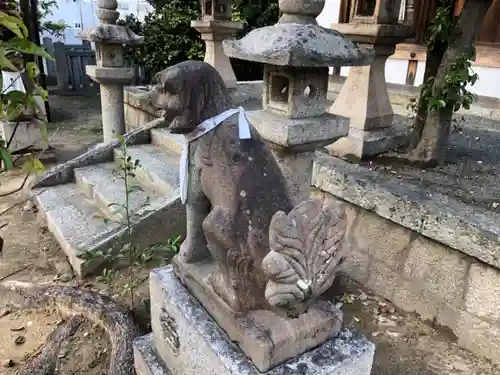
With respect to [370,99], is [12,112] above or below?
above

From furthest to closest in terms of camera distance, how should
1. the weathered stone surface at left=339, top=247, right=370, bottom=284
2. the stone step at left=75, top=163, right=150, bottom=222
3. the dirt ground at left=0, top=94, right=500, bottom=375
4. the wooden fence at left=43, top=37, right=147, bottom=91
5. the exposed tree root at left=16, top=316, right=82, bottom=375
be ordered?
the wooden fence at left=43, top=37, right=147, bottom=91 → the stone step at left=75, top=163, right=150, bottom=222 → the weathered stone surface at left=339, top=247, right=370, bottom=284 → the dirt ground at left=0, top=94, right=500, bottom=375 → the exposed tree root at left=16, top=316, right=82, bottom=375

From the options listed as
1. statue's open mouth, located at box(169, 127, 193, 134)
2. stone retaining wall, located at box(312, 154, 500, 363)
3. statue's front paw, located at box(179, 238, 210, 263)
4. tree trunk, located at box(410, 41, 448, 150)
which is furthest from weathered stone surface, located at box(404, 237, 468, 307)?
statue's open mouth, located at box(169, 127, 193, 134)

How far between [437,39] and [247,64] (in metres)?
7.26

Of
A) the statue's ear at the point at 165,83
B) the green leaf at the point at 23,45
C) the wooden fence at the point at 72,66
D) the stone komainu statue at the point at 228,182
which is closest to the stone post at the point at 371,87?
the stone komainu statue at the point at 228,182

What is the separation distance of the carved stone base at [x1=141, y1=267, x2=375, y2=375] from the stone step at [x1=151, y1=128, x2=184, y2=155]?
8.99 feet

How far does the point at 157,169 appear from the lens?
4492 millimetres

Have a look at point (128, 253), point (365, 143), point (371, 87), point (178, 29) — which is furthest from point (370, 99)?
point (178, 29)

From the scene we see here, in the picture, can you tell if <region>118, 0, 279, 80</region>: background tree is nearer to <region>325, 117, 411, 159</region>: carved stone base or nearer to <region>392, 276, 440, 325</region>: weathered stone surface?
<region>325, 117, 411, 159</region>: carved stone base

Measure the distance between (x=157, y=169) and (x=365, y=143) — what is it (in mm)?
2154

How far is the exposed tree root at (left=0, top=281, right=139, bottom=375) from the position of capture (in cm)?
253

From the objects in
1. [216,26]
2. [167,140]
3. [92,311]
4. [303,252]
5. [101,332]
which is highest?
[216,26]

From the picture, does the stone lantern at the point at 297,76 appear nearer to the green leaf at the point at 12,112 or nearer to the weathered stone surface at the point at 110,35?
the green leaf at the point at 12,112

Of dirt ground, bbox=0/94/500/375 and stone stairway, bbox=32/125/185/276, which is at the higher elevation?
stone stairway, bbox=32/125/185/276

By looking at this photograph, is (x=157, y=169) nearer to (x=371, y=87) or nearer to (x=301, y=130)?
(x=371, y=87)
